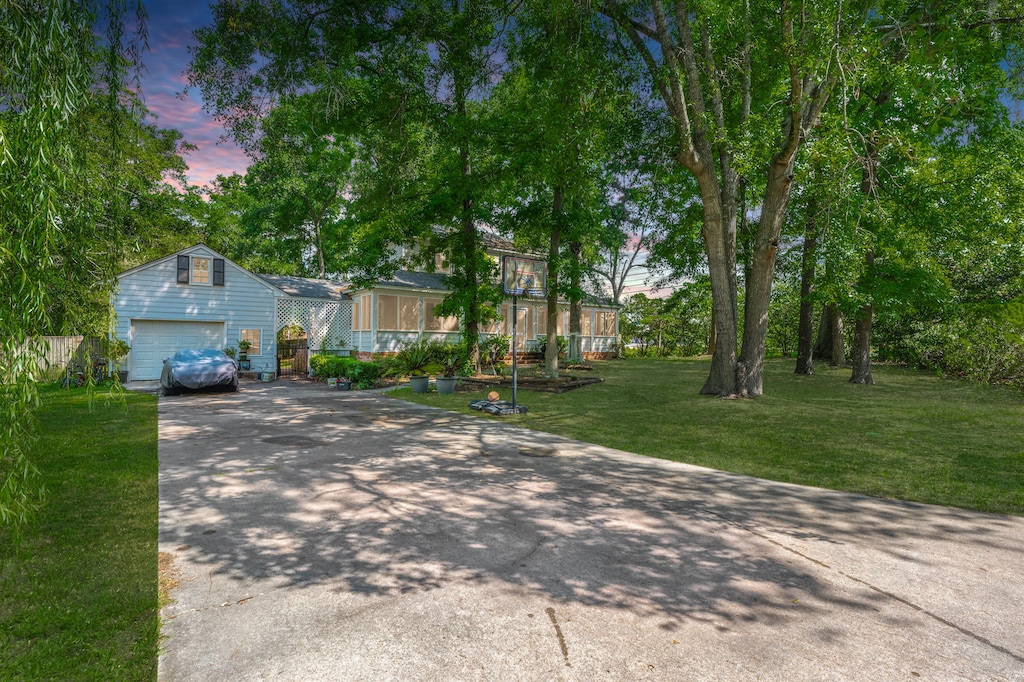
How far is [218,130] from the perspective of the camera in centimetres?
974

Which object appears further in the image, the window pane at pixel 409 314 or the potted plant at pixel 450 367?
the window pane at pixel 409 314

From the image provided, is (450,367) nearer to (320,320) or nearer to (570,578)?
(320,320)

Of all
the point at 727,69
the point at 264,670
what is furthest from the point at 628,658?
the point at 727,69

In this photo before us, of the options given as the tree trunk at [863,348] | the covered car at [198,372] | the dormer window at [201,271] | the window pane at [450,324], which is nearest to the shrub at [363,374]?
the covered car at [198,372]

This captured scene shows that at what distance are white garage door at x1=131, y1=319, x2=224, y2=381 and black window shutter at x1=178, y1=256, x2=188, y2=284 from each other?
1.55 m

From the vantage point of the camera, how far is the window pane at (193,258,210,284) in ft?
60.3

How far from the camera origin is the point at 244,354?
19.4 m

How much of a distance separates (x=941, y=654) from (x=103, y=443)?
9555 mm

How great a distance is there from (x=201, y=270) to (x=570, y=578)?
19.7 m

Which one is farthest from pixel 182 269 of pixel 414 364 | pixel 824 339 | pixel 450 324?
pixel 824 339

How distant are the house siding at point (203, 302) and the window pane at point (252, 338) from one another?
0.13 meters

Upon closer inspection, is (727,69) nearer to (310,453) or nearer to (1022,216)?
(1022,216)

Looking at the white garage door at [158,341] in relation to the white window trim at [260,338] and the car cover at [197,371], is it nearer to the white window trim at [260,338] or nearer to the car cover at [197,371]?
the white window trim at [260,338]

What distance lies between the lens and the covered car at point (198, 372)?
13539 millimetres
